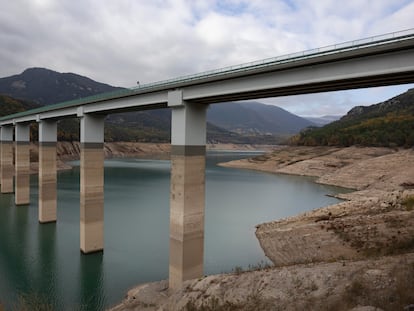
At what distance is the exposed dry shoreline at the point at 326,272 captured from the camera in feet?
28.9

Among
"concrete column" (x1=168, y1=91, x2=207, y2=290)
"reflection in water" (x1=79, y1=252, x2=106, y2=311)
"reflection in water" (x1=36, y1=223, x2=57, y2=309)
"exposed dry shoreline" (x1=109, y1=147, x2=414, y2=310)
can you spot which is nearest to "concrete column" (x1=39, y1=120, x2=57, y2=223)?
"reflection in water" (x1=36, y1=223, x2=57, y2=309)

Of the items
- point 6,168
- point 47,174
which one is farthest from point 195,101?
point 6,168

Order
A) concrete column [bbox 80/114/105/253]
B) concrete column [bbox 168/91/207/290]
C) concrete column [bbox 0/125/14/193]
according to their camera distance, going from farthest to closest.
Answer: concrete column [bbox 0/125/14/193]
concrete column [bbox 80/114/105/253]
concrete column [bbox 168/91/207/290]

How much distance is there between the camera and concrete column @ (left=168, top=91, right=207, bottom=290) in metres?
17.2

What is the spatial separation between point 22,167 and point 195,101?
33.0 metres

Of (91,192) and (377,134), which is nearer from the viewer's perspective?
(91,192)

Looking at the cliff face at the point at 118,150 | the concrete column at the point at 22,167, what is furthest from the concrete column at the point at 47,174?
the cliff face at the point at 118,150

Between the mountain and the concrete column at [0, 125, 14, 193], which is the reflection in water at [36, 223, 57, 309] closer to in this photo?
the concrete column at [0, 125, 14, 193]

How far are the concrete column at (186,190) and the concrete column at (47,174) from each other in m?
19.6

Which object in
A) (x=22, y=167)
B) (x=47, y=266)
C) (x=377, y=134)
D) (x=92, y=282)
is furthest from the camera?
(x=377, y=134)

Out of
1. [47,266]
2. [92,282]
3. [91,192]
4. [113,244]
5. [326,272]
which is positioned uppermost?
[91,192]

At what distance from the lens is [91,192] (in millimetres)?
24812

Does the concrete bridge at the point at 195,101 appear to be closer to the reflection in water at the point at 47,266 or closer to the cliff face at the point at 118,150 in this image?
the reflection in water at the point at 47,266

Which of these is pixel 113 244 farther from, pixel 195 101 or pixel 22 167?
pixel 22 167
